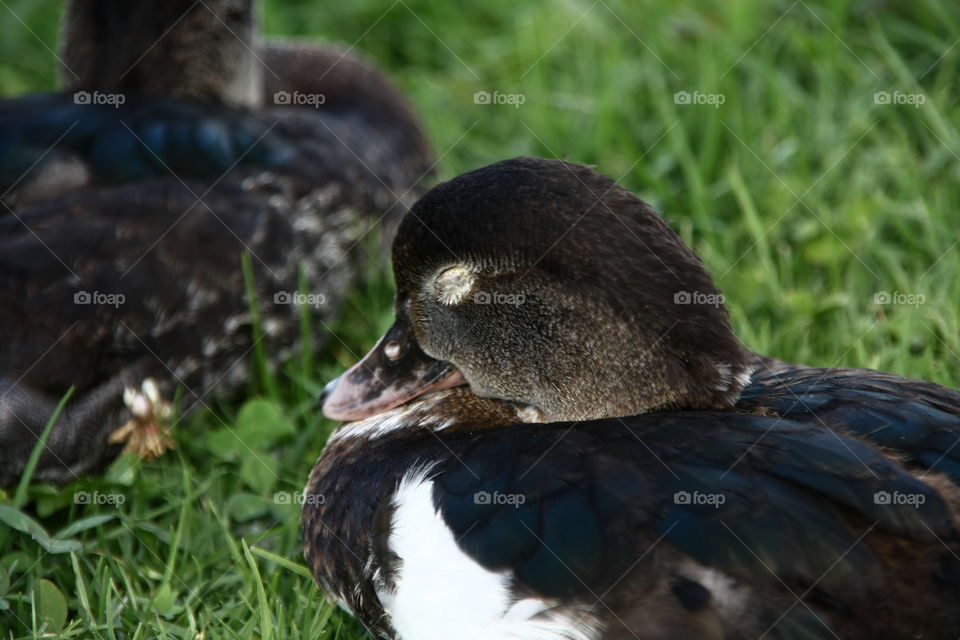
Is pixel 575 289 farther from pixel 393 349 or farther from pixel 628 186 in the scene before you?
pixel 628 186

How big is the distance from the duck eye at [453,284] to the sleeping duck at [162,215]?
106 cm

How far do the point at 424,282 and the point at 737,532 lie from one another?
0.93m

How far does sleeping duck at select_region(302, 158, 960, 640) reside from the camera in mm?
2041

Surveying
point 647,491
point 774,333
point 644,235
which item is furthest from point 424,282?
point 774,333

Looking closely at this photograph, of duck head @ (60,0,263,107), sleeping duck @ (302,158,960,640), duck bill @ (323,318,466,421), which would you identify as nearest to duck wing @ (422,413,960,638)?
sleeping duck @ (302,158,960,640)

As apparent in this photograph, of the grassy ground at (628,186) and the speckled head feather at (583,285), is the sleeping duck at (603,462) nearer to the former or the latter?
the speckled head feather at (583,285)

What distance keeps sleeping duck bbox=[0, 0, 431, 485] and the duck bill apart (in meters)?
0.73

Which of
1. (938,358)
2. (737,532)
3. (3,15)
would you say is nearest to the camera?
(737,532)

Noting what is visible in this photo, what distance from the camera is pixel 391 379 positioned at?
2.89 m

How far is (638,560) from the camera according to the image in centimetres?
207

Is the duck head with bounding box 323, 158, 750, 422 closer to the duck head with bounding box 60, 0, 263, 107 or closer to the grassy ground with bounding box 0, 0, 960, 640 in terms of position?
the grassy ground with bounding box 0, 0, 960, 640

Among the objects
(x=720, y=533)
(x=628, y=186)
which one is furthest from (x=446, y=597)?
(x=628, y=186)

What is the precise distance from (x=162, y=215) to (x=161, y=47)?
0.75m

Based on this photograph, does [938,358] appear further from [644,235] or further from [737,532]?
[737,532]
